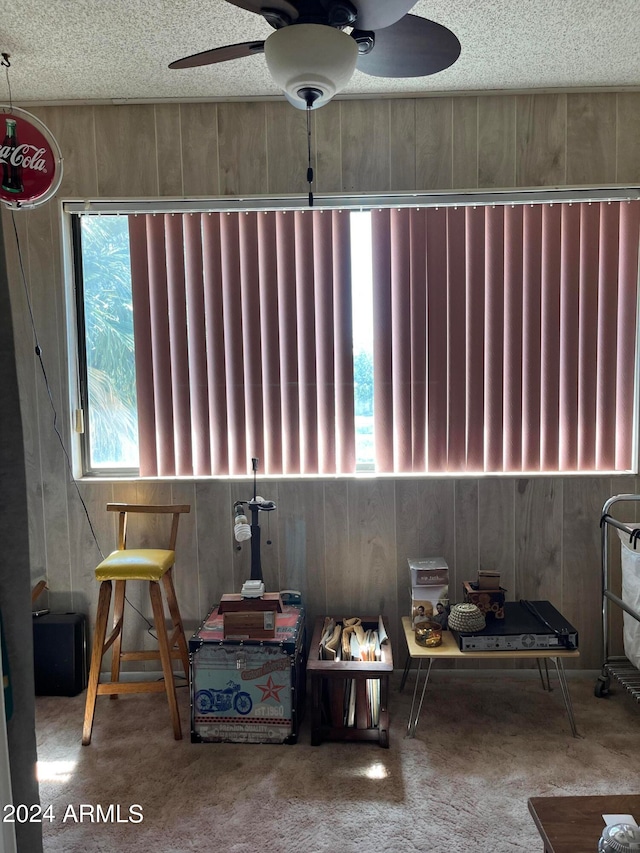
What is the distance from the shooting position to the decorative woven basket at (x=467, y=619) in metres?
2.45

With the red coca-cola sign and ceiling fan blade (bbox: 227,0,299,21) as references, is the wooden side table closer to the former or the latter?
ceiling fan blade (bbox: 227,0,299,21)

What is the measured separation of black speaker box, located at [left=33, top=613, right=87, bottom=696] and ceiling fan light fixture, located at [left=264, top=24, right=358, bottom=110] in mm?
2507

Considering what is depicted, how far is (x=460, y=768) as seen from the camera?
2227mm

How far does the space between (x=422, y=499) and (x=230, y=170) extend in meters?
1.82

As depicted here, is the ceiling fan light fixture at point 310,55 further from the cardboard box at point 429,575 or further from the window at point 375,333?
the cardboard box at point 429,575

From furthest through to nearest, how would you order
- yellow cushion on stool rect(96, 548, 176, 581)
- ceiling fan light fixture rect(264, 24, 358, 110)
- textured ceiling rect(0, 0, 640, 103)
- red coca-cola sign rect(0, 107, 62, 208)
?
1. yellow cushion on stool rect(96, 548, 176, 581)
2. red coca-cola sign rect(0, 107, 62, 208)
3. textured ceiling rect(0, 0, 640, 103)
4. ceiling fan light fixture rect(264, 24, 358, 110)

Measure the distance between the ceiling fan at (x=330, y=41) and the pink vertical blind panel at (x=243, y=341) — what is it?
1.29m

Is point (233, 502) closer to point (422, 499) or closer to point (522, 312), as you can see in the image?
point (422, 499)

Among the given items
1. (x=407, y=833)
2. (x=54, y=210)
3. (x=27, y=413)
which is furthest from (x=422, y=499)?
(x=54, y=210)

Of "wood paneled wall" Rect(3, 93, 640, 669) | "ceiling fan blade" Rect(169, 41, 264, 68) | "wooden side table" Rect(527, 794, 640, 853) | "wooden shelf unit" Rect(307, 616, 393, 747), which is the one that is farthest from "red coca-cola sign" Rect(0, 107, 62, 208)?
Result: "wooden side table" Rect(527, 794, 640, 853)

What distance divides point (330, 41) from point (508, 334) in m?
1.87

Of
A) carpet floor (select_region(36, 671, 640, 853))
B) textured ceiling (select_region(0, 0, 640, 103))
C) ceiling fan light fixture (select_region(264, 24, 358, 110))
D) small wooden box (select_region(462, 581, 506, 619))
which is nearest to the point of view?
ceiling fan light fixture (select_region(264, 24, 358, 110))

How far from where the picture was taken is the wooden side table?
4.38 ft

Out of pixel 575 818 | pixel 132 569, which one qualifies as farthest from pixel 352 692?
pixel 575 818
